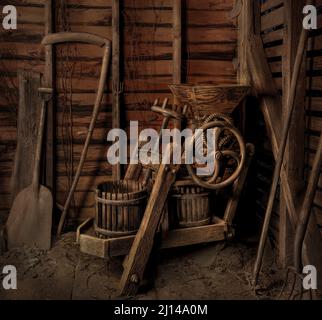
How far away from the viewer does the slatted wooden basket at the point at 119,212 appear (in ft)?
13.5

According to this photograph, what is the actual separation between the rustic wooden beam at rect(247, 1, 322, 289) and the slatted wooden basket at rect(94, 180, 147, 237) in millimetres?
1392

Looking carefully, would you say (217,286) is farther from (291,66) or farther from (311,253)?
(291,66)

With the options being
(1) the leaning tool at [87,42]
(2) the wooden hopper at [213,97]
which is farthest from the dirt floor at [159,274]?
(2) the wooden hopper at [213,97]

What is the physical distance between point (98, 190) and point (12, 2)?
2.57 m

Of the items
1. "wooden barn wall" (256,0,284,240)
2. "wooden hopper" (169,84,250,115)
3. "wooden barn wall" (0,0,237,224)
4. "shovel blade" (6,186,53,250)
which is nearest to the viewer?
"wooden hopper" (169,84,250,115)

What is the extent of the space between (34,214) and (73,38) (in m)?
2.08

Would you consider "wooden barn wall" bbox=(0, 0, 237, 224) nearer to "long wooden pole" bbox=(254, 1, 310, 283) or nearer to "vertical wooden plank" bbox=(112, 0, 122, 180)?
"vertical wooden plank" bbox=(112, 0, 122, 180)

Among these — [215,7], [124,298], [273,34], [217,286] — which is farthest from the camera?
[215,7]

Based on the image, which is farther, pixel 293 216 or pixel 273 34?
pixel 273 34

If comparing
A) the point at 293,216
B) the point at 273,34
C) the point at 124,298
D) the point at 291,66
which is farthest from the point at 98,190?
the point at 273,34

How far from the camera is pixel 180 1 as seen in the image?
17.7 feet

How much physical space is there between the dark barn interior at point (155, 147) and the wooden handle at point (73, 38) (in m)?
0.01

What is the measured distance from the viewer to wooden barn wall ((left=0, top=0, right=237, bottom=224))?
5.32m

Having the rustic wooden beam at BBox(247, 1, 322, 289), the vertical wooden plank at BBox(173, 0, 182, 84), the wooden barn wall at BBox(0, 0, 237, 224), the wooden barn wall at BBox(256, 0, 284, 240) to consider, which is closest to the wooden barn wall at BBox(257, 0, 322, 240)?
the wooden barn wall at BBox(256, 0, 284, 240)
